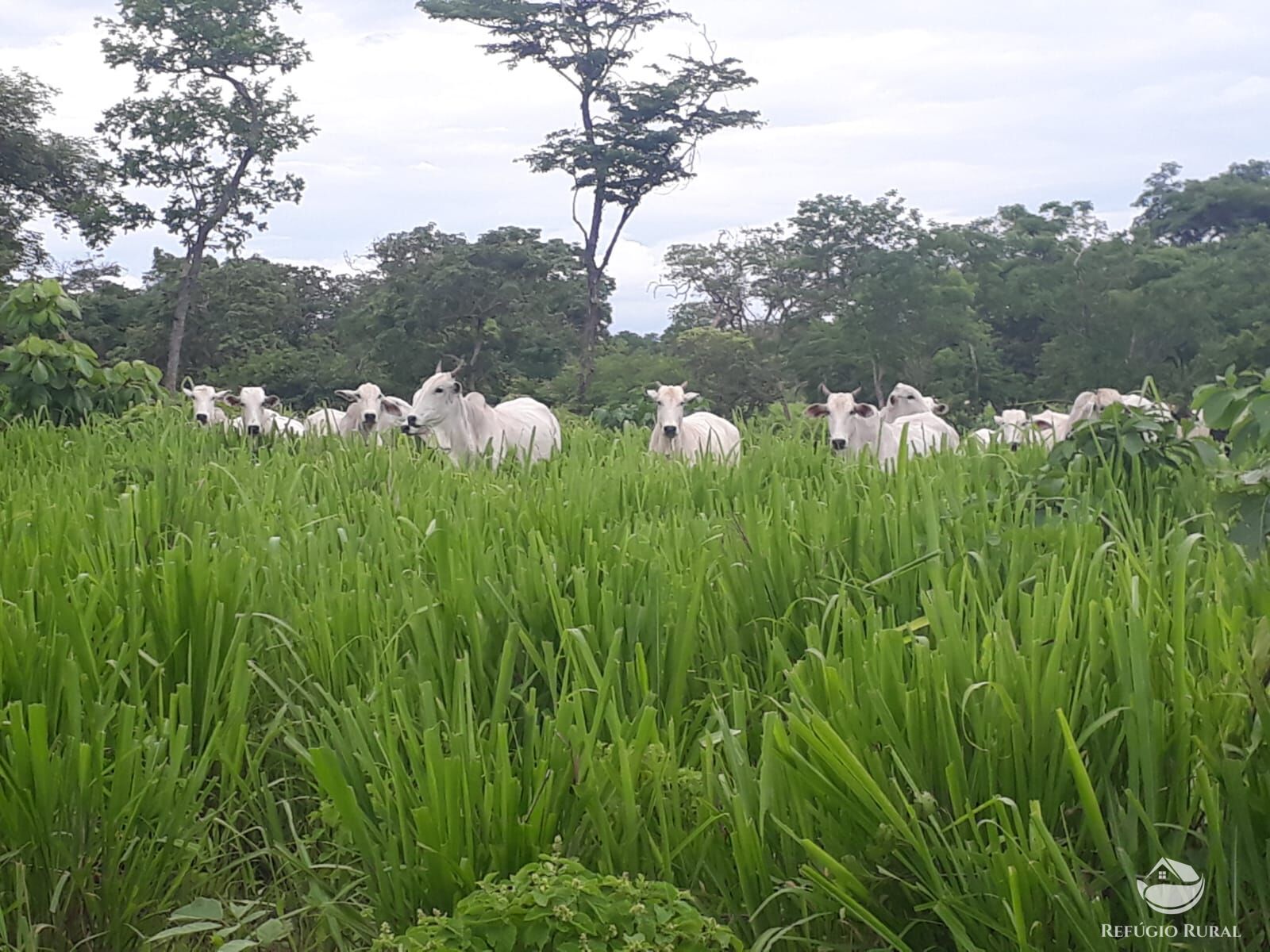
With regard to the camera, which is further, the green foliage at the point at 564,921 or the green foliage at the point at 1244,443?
the green foliage at the point at 1244,443

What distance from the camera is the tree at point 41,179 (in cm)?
1953

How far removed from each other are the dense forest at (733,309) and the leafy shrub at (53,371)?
35.1ft

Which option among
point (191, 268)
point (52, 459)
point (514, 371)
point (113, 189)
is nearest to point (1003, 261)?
point (514, 371)

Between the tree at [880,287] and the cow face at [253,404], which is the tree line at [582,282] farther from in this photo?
the cow face at [253,404]

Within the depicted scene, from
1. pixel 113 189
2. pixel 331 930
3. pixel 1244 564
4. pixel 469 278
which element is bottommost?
pixel 331 930

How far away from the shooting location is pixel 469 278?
17953 mm

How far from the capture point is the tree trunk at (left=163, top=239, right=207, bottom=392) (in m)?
19.1

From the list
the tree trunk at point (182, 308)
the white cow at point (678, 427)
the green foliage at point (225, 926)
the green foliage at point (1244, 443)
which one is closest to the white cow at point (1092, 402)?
the white cow at point (678, 427)

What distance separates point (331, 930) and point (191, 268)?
20042mm

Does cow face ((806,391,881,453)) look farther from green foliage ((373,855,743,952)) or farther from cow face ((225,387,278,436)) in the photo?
green foliage ((373,855,743,952))

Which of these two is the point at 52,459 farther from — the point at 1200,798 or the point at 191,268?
the point at 191,268

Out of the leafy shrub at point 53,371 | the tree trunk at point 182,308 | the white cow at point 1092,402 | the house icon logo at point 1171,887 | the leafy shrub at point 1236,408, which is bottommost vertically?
the house icon logo at point 1171,887

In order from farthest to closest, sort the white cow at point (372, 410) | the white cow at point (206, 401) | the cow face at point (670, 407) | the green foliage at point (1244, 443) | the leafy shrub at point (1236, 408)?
1. the white cow at point (206, 401)
2. the white cow at point (372, 410)
3. the cow face at point (670, 407)
4. the leafy shrub at point (1236, 408)
5. the green foliage at point (1244, 443)

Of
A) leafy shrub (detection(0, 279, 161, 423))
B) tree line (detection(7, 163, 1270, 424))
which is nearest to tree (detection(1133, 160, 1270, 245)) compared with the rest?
tree line (detection(7, 163, 1270, 424))
